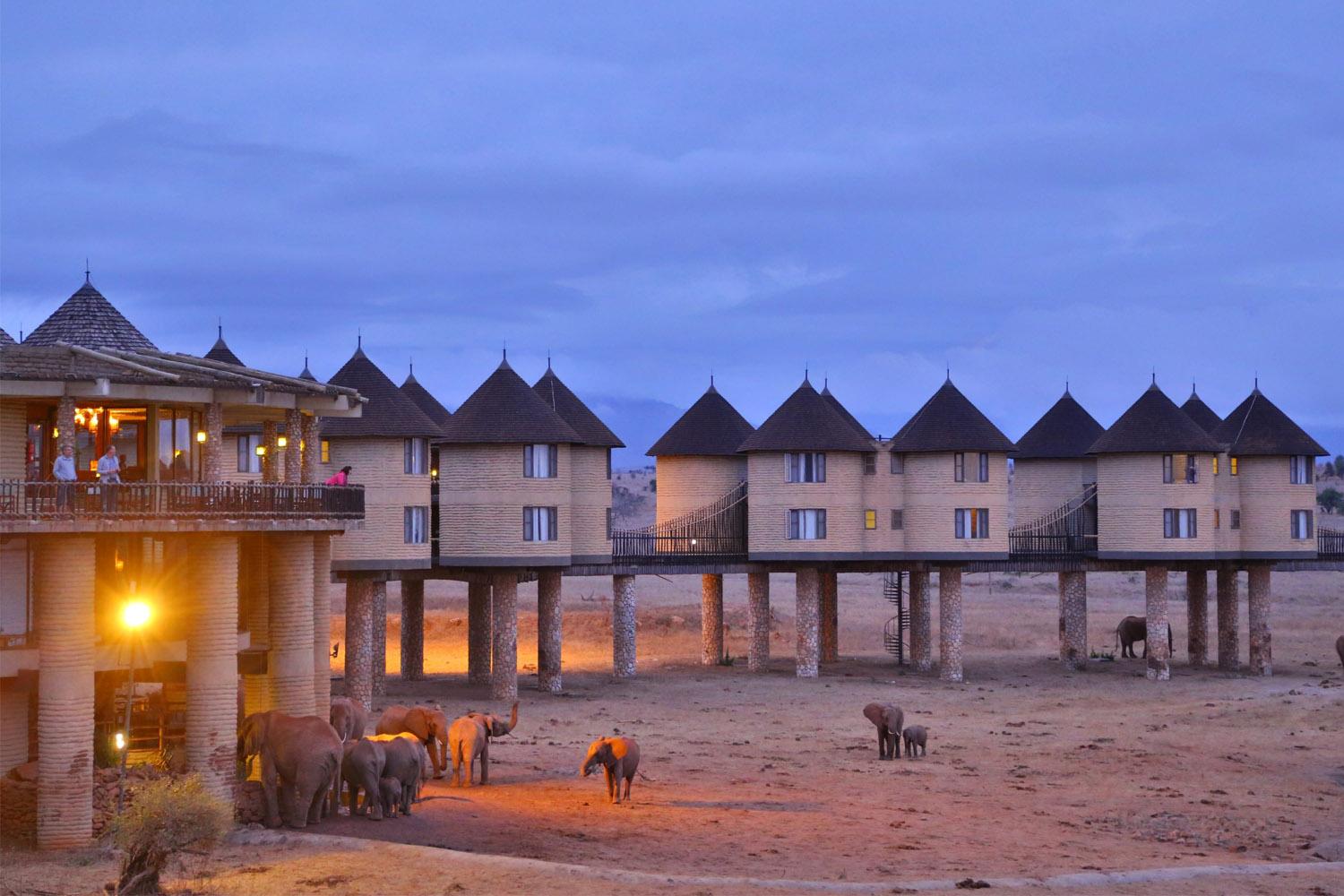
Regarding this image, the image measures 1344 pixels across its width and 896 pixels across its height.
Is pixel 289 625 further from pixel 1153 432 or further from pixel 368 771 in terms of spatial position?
pixel 1153 432

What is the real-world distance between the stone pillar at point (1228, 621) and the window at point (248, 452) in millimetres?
38986

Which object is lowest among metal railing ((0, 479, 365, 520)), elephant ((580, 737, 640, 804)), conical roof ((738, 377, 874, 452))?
elephant ((580, 737, 640, 804))

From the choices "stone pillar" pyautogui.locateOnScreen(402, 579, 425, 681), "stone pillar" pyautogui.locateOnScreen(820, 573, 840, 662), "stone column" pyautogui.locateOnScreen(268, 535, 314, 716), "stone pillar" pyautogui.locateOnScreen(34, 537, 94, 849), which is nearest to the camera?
"stone pillar" pyautogui.locateOnScreen(34, 537, 94, 849)

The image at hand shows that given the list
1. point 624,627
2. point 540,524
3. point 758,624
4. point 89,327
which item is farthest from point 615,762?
point 758,624

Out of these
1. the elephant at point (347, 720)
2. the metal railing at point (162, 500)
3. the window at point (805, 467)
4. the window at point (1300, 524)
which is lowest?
the elephant at point (347, 720)

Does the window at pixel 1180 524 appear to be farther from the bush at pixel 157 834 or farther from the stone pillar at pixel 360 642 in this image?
the bush at pixel 157 834

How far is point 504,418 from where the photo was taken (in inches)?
2069

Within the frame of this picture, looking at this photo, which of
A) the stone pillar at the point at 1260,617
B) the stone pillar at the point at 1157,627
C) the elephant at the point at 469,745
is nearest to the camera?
the elephant at the point at 469,745

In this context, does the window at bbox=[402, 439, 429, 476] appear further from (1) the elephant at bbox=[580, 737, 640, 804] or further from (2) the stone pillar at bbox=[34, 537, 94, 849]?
(2) the stone pillar at bbox=[34, 537, 94, 849]

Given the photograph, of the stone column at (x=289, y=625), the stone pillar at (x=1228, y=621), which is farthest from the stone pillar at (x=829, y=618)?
the stone column at (x=289, y=625)

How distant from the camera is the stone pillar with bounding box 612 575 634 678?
197ft

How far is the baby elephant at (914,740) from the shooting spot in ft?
135

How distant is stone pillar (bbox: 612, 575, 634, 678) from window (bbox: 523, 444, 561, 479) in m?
8.24

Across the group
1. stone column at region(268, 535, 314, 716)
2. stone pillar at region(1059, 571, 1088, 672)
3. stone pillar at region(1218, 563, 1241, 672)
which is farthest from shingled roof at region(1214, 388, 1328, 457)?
stone column at region(268, 535, 314, 716)
